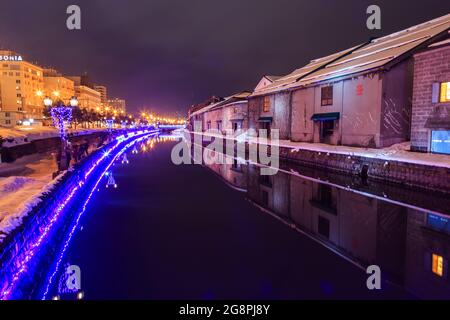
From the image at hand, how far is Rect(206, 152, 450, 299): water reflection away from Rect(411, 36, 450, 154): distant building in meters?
4.20

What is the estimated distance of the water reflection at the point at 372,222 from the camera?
22.9ft

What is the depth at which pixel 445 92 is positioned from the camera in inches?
660

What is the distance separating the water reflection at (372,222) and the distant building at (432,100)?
13.8ft

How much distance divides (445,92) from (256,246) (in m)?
14.1

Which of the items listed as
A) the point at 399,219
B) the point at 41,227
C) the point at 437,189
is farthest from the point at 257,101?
the point at 41,227

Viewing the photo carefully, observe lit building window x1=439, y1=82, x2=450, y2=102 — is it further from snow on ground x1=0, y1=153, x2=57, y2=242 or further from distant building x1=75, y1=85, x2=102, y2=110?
distant building x1=75, y1=85, x2=102, y2=110

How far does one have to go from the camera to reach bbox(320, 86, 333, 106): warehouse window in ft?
84.9

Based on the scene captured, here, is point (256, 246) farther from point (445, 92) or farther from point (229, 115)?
point (229, 115)

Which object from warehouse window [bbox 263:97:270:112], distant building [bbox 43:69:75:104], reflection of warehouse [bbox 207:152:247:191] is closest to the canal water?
reflection of warehouse [bbox 207:152:247:191]

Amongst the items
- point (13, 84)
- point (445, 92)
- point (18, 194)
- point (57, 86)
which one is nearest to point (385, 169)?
point (445, 92)

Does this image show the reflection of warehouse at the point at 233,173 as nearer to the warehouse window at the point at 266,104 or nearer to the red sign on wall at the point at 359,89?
the red sign on wall at the point at 359,89

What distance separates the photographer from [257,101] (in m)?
39.0
